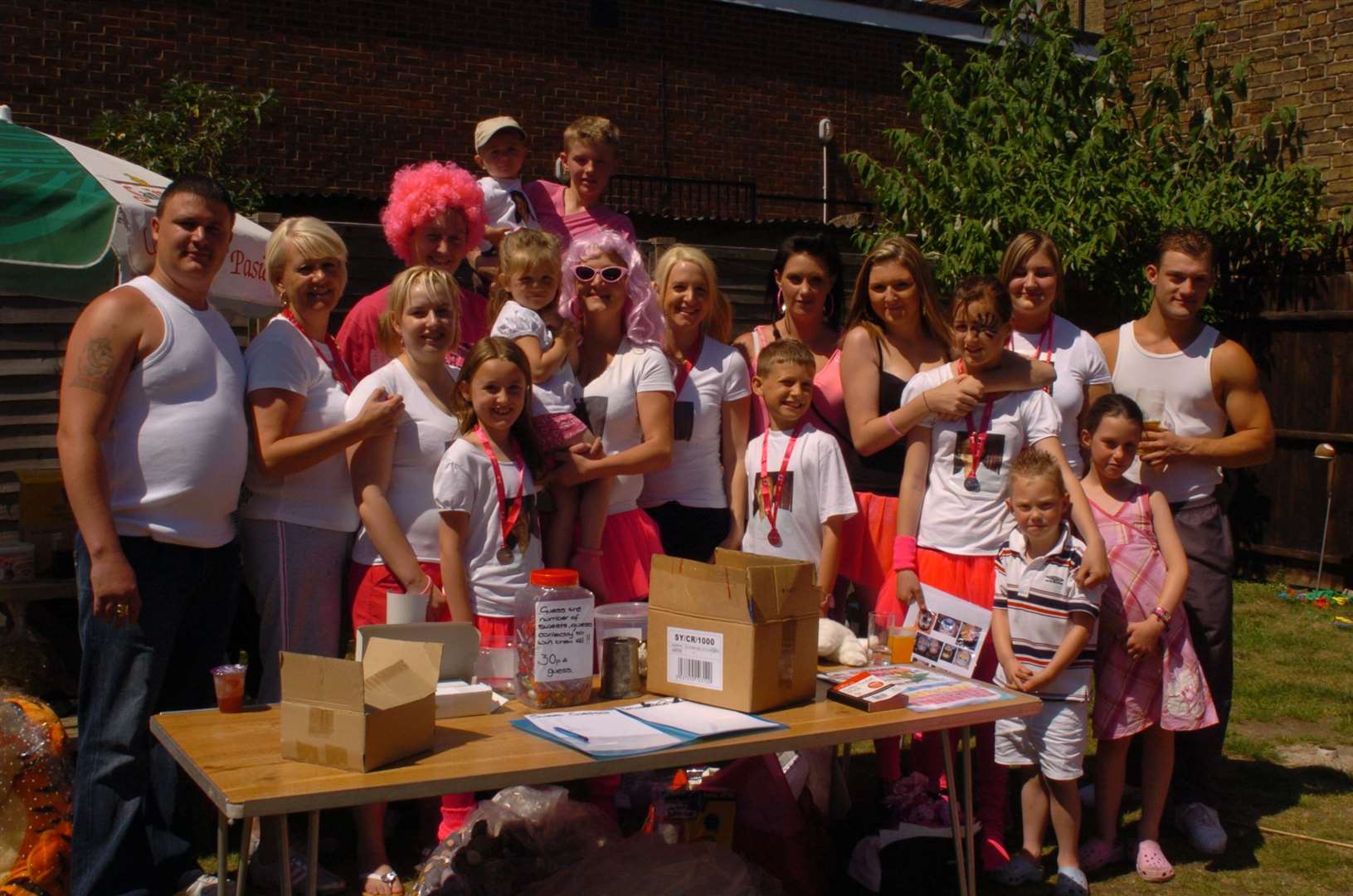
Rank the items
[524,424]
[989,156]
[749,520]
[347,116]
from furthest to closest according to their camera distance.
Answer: [347,116], [989,156], [749,520], [524,424]

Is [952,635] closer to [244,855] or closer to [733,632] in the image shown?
[733,632]

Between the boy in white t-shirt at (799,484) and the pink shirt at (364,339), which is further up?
the pink shirt at (364,339)

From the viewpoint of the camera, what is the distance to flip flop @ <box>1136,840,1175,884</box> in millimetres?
3900

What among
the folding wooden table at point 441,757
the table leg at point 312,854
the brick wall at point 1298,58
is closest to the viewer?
the folding wooden table at point 441,757

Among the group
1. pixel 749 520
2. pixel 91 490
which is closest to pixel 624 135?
pixel 749 520

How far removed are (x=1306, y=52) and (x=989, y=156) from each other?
109 inches

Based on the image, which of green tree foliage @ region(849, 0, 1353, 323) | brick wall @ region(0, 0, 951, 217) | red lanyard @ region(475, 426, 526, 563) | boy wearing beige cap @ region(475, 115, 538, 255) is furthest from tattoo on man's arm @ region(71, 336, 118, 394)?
brick wall @ region(0, 0, 951, 217)

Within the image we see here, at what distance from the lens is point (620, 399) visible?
4059 mm

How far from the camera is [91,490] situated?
3.06 m

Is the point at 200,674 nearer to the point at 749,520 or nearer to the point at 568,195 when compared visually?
the point at 749,520

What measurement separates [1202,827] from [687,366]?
2.37 meters

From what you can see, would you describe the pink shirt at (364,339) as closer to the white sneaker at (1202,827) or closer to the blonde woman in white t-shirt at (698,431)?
the blonde woman in white t-shirt at (698,431)

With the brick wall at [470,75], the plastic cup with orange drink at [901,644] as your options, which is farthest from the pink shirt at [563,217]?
the brick wall at [470,75]

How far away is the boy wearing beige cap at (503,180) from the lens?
5250 mm
